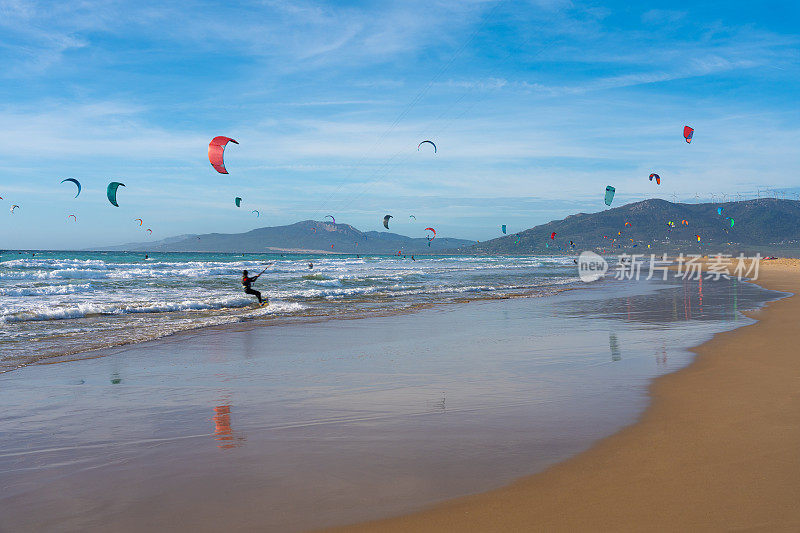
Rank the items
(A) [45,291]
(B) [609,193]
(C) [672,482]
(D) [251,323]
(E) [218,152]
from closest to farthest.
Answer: (C) [672,482] → (D) [251,323] → (E) [218,152] → (A) [45,291] → (B) [609,193]

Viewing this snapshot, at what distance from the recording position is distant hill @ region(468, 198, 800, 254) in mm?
150500

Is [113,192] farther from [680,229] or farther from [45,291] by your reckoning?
[680,229]

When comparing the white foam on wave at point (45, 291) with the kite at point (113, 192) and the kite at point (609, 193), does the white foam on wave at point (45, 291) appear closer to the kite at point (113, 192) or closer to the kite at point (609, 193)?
the kite at point (113, 192)

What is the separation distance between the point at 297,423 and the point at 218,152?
14895 millimetres

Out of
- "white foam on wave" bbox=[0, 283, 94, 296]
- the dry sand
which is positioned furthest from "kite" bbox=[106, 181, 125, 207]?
the dry sand

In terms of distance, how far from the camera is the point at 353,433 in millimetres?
4727

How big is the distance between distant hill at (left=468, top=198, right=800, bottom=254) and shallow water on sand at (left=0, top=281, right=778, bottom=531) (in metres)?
144

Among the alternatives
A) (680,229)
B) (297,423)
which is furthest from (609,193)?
(680,229)

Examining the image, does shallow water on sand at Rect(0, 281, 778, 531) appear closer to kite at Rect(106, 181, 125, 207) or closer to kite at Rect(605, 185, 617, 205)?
kite at Rect(106, 181, 125, 207)

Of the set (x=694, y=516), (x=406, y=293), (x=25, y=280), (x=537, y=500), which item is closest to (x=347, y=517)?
(x=537, y=500)

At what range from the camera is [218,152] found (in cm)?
1811

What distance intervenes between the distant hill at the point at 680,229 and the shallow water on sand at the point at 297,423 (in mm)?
144304

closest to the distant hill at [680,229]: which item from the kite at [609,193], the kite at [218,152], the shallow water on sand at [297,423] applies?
the kite at [609,193]

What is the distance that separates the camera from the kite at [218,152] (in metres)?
17.8
